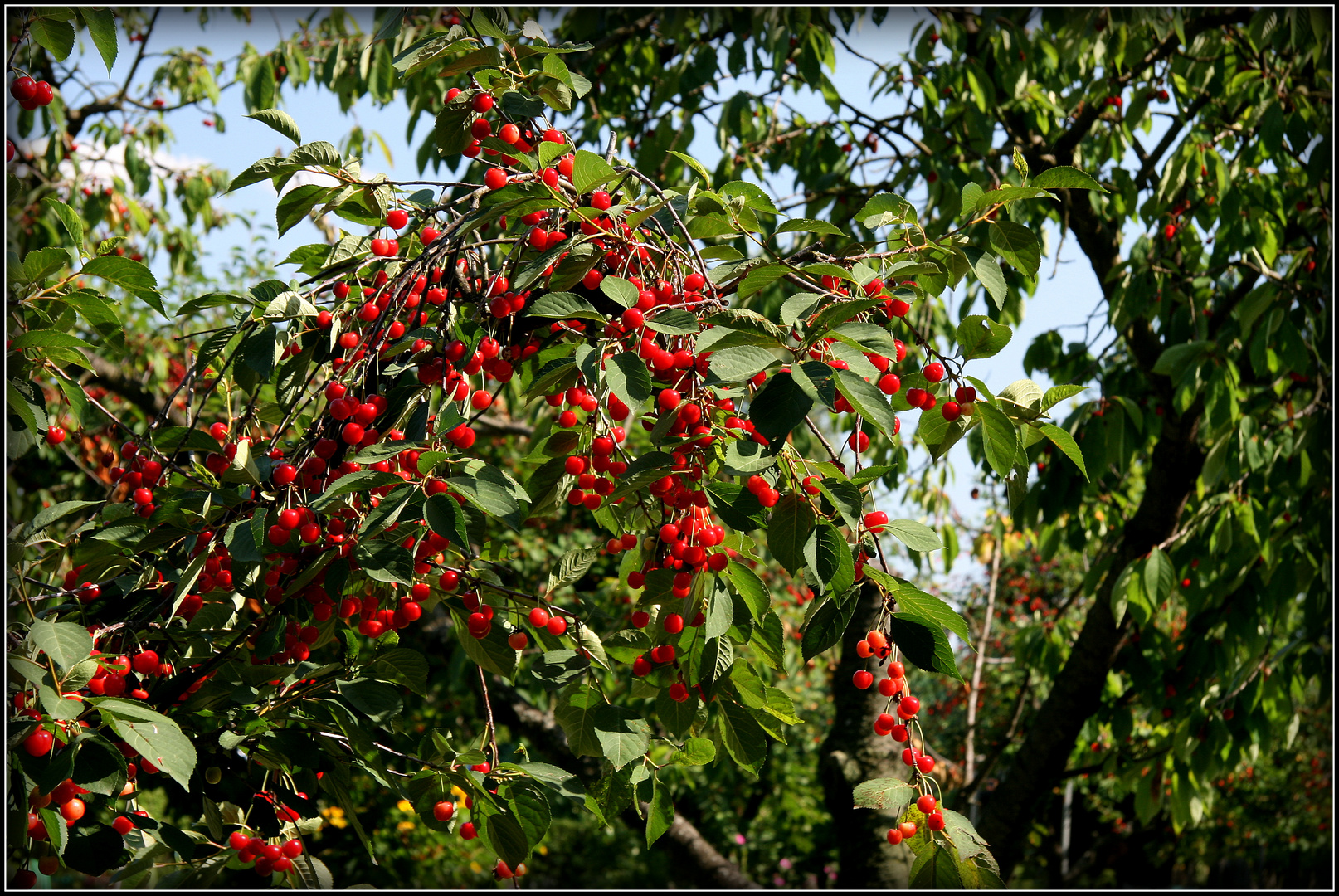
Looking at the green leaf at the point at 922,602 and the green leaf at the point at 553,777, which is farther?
the green leaf at the point at 553,777

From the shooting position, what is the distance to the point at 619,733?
3.38ft

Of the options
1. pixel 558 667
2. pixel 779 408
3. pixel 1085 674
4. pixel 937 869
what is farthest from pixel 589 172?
pixel 1085 674

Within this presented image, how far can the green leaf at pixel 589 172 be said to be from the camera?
922 millimetres

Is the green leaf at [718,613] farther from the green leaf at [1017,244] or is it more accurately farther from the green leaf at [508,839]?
the green leaf at [1017,244]

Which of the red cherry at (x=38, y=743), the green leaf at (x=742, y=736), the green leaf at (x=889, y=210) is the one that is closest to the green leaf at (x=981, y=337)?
the green leaf at (x=889, y=210)

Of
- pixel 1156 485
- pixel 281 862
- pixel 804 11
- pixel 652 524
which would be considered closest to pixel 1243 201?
pixel 1156 485

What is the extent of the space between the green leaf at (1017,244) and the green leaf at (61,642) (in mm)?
1034

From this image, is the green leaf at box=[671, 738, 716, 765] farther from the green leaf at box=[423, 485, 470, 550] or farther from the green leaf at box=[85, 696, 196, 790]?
the green leaf at box=[85, 696, 196, 790]

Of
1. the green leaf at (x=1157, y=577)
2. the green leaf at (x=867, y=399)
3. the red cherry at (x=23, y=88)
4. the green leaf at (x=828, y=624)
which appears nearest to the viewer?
the green leaf at (x=867, y=399)

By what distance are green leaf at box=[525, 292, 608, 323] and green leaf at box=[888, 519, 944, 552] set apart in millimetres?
374

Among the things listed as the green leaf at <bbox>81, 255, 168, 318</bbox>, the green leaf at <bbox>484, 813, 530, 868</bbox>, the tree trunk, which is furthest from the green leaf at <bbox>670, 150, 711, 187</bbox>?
the tree trunk

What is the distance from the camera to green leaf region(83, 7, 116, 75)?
3.33ft

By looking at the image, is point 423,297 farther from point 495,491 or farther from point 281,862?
point 281,862

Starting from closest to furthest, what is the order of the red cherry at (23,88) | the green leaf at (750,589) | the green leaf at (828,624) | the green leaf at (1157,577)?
the green leaf at (828,624)
the green leaf at (750,589)
the red cherry at (23,88)
the green leaf at (1157,577)
